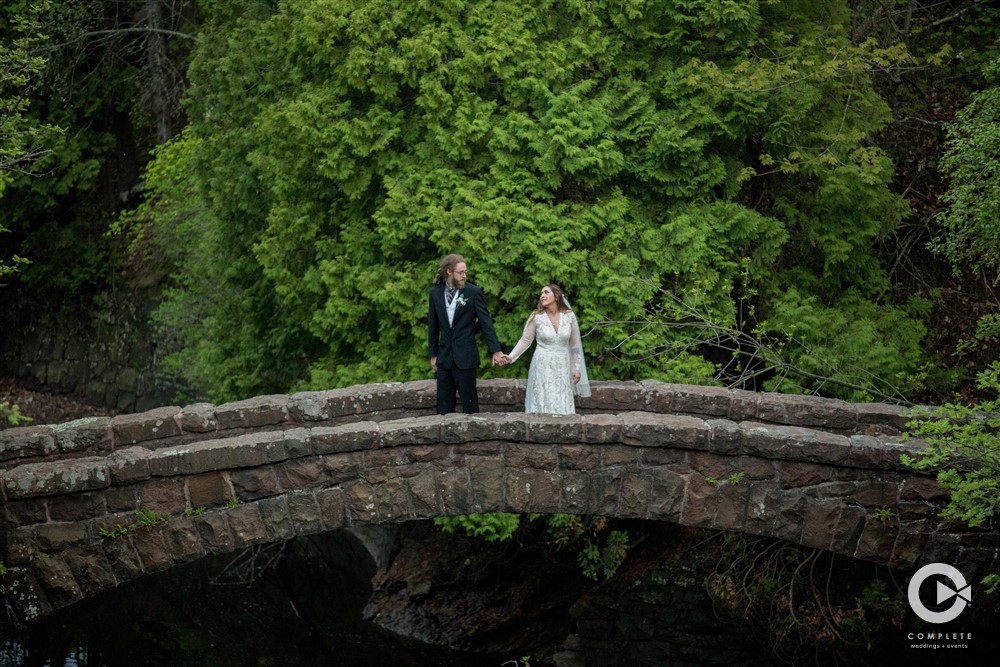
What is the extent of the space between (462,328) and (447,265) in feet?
1.96

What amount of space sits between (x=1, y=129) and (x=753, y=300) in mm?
8398

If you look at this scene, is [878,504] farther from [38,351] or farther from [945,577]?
[38,351]

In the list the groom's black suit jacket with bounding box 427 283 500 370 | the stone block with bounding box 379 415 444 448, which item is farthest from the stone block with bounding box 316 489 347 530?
the groom's black suit jacket with bounding box 427 283 500 370

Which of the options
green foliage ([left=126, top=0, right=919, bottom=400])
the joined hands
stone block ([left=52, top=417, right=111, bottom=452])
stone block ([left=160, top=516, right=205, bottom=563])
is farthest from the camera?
green foliage ([left=126, top=0, right=919, bottom=400])

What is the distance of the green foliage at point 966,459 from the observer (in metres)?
7.68

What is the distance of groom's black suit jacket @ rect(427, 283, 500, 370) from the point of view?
35.2ft

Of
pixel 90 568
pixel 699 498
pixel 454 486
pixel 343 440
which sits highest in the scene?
pixel 343 440

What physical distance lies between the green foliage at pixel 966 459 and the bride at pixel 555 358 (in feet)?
10.7

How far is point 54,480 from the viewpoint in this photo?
840 cm

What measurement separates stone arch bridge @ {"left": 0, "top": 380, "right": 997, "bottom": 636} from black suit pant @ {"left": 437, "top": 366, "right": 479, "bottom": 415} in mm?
1856

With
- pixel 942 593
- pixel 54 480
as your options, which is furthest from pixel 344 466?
pixel 942 593

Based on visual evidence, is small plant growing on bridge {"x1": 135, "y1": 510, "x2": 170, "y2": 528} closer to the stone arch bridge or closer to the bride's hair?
the stone arch bridge

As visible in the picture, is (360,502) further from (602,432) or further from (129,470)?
(602,432)

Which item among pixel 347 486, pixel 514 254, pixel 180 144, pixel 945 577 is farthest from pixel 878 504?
pixel 180 144
